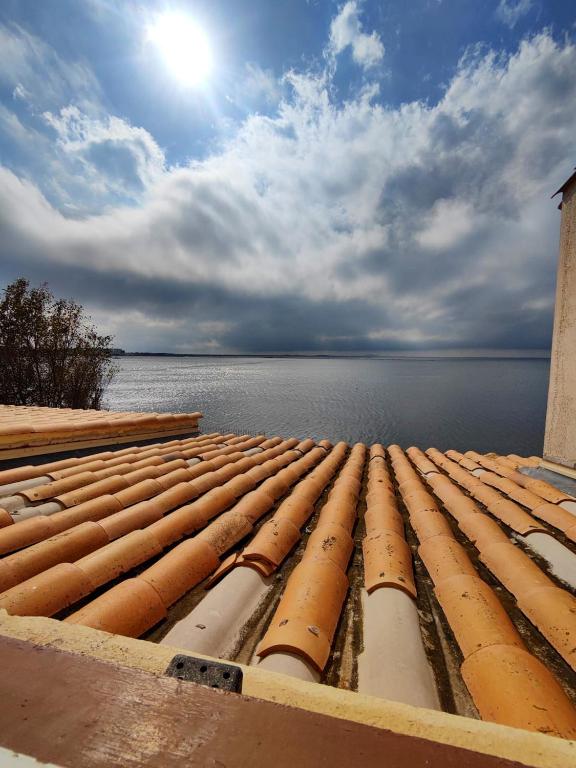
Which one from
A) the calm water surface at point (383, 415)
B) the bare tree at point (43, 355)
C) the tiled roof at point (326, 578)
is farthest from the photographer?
the calm water surface at point (383, 415)

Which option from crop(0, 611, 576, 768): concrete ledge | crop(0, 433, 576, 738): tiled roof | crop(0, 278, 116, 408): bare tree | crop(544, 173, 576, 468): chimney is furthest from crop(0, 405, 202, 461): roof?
crop(0, 278, 116, 408): bare tree

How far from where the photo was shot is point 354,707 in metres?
1.16

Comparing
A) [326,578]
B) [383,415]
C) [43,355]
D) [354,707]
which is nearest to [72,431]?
[326,578]

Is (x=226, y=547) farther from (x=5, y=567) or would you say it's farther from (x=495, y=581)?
(x=495, y=581)

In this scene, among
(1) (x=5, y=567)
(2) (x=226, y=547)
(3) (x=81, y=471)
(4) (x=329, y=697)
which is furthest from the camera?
(3) (x=81, y=471)

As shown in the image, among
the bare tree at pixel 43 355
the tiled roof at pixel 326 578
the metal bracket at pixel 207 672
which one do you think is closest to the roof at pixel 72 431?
the tiled roof at pixel 326 578

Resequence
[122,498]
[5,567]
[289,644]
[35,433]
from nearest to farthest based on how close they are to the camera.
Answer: [289,644], [5,567], [122,498], [35,433]

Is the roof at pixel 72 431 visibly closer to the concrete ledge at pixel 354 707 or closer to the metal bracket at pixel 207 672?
the concrete ledge at pixel 354 707

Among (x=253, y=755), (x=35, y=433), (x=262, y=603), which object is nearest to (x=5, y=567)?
(x=262, y=603)

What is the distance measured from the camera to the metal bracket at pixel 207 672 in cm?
124

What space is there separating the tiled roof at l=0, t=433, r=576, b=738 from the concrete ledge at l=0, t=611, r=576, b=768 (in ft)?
1.21

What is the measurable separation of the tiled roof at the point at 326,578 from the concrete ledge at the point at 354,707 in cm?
37

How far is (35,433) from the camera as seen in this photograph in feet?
19.7

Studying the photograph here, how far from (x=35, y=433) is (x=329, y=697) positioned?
262 inches
